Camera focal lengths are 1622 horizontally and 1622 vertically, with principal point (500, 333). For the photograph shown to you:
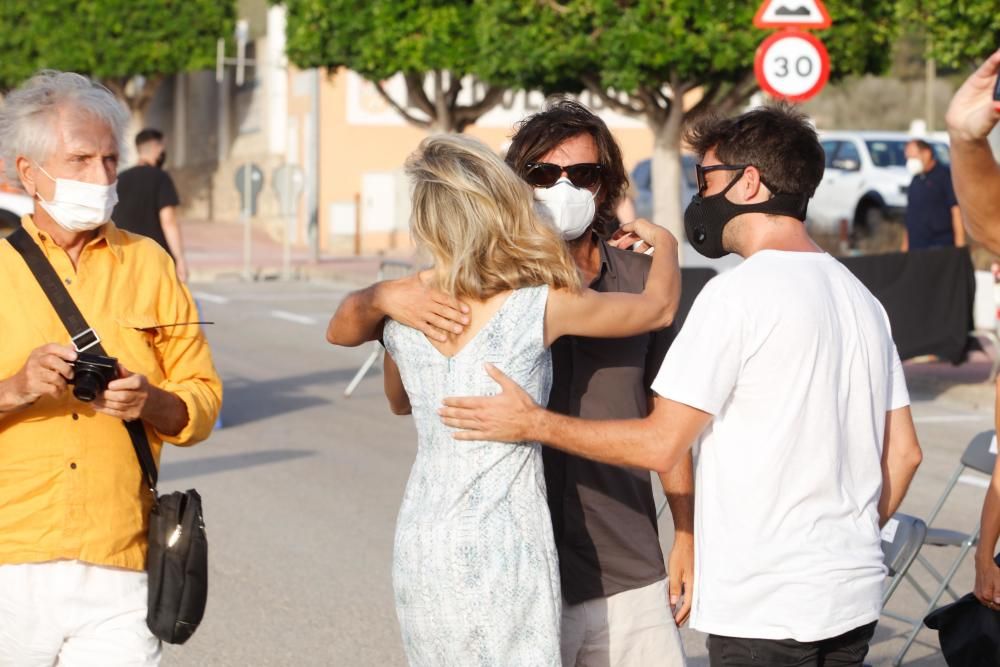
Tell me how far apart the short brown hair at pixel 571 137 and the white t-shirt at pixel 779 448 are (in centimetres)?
61

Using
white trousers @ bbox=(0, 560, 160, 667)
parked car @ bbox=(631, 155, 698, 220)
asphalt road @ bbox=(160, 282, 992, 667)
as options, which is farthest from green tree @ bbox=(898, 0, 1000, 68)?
white trousers @ bbox=(0, 560, 160, 667)

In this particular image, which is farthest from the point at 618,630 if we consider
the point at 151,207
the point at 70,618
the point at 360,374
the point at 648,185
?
the point at 648,185

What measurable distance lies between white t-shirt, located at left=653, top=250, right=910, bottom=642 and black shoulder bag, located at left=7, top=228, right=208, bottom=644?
3.63 feet

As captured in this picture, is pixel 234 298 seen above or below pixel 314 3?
below

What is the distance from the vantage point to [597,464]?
3.59 meters

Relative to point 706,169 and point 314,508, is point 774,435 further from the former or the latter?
point 314,508

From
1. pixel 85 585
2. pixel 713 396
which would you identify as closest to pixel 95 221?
pixel 85 585

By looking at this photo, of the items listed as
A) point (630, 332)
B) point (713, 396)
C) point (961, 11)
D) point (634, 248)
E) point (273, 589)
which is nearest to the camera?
point (713, 396)

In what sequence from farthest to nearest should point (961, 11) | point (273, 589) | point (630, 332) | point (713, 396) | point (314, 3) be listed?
point (314, 3) < point (961, 11) < point (273, 589) < point (630, 332) < point (713, 396)

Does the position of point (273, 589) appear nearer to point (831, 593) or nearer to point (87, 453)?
point (87, 453)

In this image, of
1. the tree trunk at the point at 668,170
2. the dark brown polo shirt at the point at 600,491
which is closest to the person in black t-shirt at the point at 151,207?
the dark brown polo shirt at the point at 600,491

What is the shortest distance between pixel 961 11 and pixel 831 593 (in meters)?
12.3

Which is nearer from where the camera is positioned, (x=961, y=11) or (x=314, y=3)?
(x=961, y=11)

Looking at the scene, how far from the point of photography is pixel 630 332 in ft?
11.4
